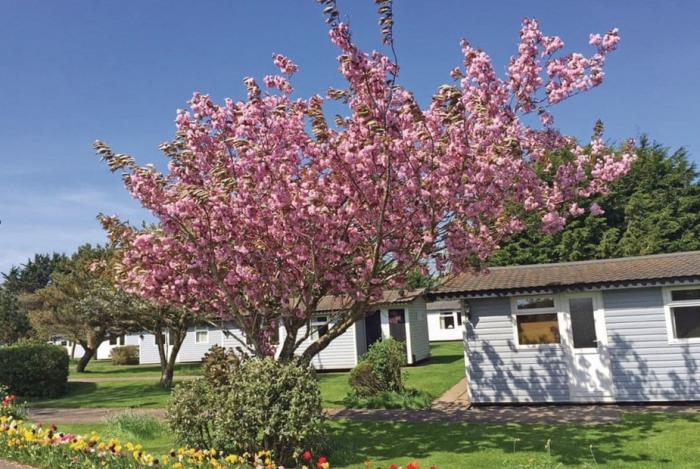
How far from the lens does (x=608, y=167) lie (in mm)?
10023

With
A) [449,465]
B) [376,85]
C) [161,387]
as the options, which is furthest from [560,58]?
[161,387]

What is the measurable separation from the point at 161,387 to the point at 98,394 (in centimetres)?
237

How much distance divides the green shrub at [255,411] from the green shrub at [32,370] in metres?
15.7

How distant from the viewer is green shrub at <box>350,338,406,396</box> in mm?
15359

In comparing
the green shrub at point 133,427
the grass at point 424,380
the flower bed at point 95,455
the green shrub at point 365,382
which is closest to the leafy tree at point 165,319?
the grass at point 424,380

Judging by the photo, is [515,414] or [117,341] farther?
[117,341]

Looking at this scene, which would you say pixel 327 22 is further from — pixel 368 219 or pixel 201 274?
pixel 201 274

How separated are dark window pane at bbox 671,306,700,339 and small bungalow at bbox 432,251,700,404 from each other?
21 mm

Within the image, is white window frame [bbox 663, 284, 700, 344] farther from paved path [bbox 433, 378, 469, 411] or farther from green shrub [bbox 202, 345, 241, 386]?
green shrub [bbox 202, 345, 241, 386]

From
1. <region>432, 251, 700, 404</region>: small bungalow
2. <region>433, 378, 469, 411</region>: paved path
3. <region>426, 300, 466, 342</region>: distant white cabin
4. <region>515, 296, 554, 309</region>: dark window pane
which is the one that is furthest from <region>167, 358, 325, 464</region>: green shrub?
<region>426, 300, 466, 342</region>: distant white cabin

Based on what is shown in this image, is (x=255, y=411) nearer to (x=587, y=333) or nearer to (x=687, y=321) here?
(x=587, y=333)

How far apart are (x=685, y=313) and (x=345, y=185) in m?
9.52

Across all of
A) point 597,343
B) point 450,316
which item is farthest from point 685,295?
point 450,316

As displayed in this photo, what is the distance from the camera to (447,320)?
4888 centimetres
